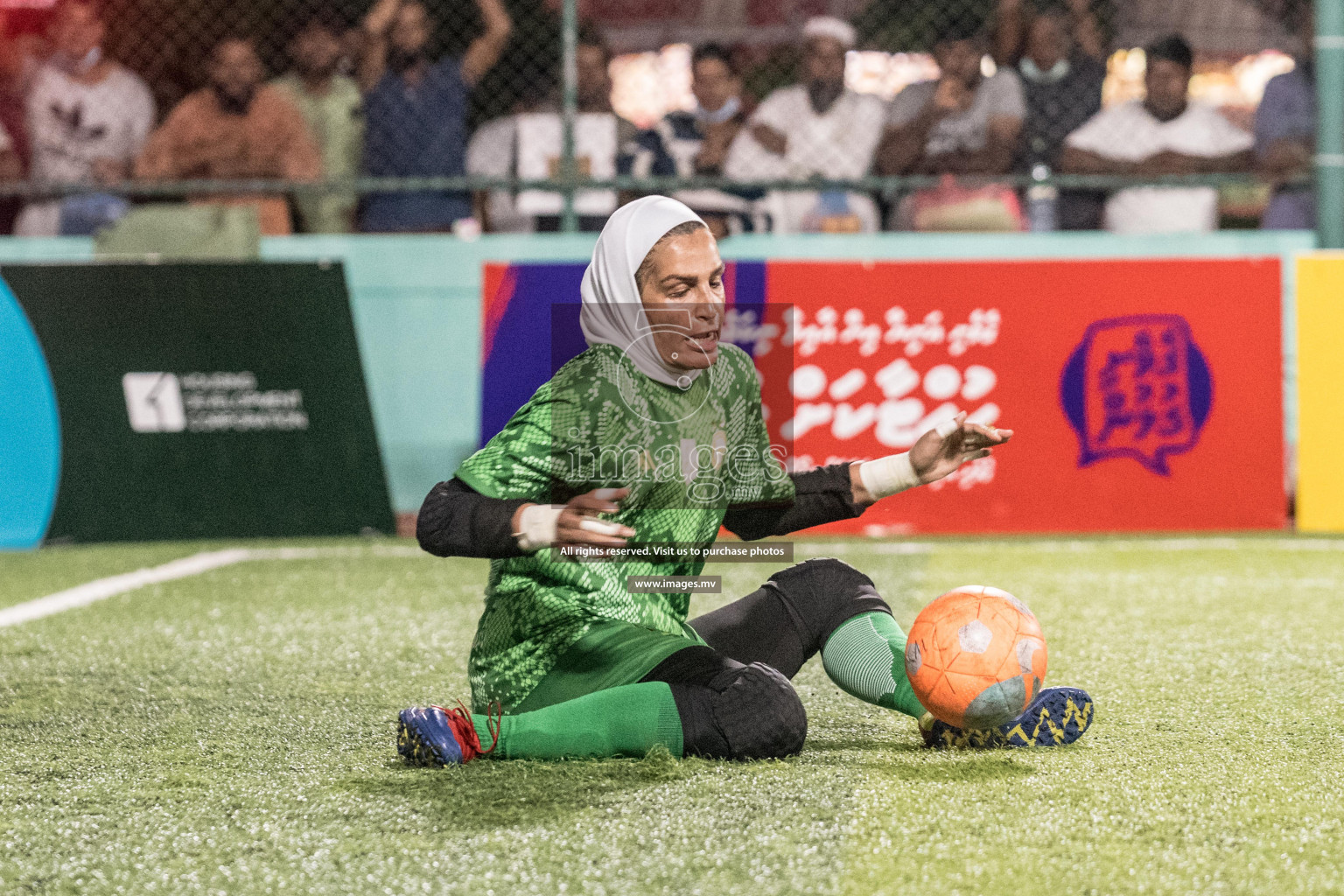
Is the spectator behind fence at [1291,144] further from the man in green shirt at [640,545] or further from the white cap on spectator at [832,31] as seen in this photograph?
the man in green shirt at [640,545]

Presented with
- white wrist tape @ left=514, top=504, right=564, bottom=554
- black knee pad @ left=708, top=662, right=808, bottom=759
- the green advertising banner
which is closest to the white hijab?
white wrist tape @ left=514, top=504, right=564, bottom=554

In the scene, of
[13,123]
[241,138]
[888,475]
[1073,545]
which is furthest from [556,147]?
[888,475]

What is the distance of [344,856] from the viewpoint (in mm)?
2389

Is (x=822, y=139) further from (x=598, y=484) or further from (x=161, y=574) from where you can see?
(x=598, y=484)

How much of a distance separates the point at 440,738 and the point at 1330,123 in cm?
655

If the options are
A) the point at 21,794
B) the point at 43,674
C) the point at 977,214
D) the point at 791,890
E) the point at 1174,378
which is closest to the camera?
the point at 791,890

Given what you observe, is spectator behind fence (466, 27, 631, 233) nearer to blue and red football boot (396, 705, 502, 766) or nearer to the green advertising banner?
the green advertising banner

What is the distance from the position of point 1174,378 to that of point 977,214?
4.51ft

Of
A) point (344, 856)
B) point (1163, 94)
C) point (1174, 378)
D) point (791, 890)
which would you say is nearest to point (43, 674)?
point (344, 856)

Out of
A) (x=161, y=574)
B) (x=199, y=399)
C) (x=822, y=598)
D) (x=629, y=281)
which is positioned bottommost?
(x=161, y=574)

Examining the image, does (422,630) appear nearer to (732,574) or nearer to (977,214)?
(732,574)

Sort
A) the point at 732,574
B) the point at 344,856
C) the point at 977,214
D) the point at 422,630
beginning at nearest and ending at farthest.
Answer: the point at 344,856
the point at 422,630
the point at 732,574
the point at 977,214

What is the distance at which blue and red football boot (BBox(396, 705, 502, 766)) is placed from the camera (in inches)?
117

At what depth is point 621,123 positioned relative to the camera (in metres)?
8.23
